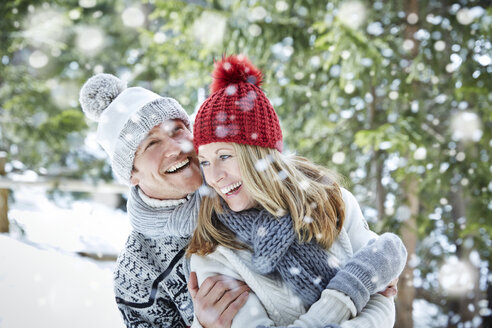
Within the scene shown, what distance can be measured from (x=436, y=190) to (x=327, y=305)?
314 centimetres

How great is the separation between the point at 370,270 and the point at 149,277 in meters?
0.86

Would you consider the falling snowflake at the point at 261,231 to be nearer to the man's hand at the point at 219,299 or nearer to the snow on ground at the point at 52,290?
the man's hand at the point at 219,299

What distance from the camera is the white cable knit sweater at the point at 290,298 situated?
1305mm

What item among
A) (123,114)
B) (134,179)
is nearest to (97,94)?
(123,114)

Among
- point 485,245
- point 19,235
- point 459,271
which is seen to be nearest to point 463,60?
point 485,245

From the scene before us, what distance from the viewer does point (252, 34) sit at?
3916 mm

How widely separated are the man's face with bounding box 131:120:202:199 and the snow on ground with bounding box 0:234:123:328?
2.01 metres

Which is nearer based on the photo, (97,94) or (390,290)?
(390,290)

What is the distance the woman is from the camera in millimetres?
1390

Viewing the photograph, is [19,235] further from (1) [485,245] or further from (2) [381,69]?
(1) [485,245]

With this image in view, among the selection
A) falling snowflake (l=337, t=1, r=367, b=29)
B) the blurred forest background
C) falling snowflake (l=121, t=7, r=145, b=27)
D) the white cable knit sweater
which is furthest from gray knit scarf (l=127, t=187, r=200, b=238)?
falling snowflake (l=121, t=7, r=145, b=27)

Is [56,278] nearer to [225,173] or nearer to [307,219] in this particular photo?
[225,173]

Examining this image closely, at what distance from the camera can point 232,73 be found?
1.55 metres

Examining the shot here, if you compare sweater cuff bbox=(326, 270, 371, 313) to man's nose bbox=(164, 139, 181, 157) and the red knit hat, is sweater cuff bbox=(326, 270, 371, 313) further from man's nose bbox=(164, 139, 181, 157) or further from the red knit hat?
man's nose bbox=(164, 139, 181, 157)
